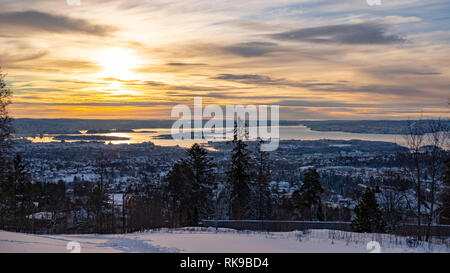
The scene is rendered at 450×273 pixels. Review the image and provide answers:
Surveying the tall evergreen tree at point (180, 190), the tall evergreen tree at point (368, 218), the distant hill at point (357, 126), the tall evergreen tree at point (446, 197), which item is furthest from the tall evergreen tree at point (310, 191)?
the distant hill at point (357, 126)

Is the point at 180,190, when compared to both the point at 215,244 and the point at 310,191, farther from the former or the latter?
the point at 215,244

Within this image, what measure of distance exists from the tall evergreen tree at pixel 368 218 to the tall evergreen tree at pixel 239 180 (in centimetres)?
924

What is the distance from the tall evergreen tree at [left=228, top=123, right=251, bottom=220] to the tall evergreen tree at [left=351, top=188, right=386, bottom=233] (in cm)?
924

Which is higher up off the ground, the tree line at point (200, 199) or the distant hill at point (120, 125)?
the distant hill at point (120, 125)

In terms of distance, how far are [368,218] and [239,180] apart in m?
10.4

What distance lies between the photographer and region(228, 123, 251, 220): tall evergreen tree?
28234 mm

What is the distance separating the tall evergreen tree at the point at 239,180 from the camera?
28234mm

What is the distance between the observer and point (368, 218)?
21031 mm

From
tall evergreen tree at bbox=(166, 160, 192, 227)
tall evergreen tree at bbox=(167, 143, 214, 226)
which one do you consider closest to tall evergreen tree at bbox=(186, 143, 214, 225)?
tall evergreen tree at bbox=(167, 143, 214, 226)

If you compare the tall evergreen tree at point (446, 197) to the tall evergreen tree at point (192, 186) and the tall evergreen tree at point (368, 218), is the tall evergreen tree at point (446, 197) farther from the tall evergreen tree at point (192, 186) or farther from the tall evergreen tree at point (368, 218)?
the tall evergreen tree at point (192, 186)

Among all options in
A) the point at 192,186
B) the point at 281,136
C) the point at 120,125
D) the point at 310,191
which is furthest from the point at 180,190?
the point at 120,125

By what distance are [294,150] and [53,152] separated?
225 feet
